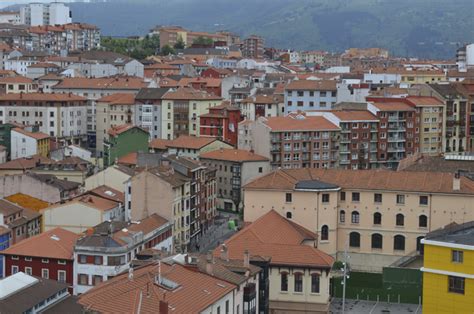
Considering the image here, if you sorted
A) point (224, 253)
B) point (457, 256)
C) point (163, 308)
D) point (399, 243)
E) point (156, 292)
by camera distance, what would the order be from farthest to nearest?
point (399, 243)
point (224, 253)
point (457, 256)
point (156, 292)
point (163, 308)

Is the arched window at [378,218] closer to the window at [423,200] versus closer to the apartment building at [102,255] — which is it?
the window at [423,200]

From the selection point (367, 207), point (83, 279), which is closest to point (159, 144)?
point (367, 207)

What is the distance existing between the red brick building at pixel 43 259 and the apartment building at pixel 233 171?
92.3 feet

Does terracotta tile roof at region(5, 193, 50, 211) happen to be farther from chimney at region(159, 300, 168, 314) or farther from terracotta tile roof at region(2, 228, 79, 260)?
chimney at region(159, 300, 168, 314)

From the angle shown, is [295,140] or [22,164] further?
[295,140]

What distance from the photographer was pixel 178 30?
189m

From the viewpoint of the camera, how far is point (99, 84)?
106m

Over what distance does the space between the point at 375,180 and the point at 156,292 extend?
25.7 m

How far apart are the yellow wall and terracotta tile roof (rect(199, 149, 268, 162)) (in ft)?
133

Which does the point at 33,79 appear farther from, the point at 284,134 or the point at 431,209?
the point at 431,209

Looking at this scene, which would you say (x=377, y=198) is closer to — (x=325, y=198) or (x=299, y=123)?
(x=325, y=198)

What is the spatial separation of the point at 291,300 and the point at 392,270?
8261mm

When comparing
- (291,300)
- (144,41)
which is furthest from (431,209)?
(144,41)

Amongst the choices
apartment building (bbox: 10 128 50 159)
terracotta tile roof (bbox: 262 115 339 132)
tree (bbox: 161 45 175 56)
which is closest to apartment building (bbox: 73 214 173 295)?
terracotta tile roof (bbox: 262 115 339 132)
